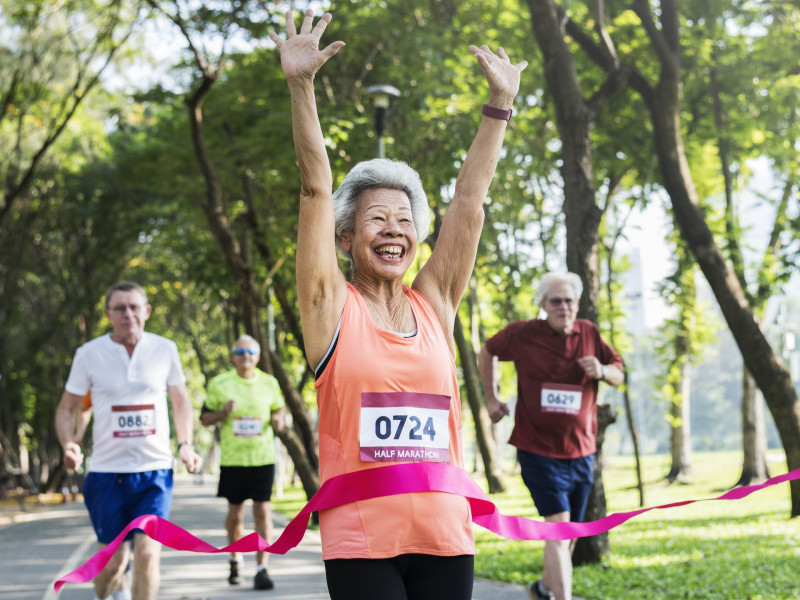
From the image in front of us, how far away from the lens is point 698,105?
15.7 m

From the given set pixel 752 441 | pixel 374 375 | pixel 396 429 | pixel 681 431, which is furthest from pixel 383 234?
pixel 681 431

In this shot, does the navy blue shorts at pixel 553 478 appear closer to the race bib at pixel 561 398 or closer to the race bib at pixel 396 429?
the race bib at pixel 561 398

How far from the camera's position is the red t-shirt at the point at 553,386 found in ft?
22.0

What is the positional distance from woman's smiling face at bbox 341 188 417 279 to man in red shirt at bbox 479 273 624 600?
3.55 m

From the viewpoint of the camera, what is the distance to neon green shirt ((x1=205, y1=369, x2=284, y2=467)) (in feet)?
32.1

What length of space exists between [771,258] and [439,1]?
22.9ft

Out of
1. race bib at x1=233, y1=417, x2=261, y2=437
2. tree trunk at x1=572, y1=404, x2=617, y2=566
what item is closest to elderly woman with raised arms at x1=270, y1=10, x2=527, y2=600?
tree trunk at x1=572, y1=404, x2=617, y2=566

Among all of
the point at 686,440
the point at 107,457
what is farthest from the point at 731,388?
the point at 107,457

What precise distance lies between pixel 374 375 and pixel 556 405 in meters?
4.00

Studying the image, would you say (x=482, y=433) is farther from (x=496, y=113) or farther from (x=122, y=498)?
(x=496, y=113)

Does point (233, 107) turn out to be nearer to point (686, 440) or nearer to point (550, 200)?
point (550, 200)

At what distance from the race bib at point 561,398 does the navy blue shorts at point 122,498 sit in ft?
8.04

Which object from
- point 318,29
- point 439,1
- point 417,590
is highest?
point 439,1

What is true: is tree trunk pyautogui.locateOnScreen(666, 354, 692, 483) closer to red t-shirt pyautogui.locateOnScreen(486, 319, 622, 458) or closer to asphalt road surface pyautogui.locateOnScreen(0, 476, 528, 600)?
asphalt road surface pyautogui.locateOnScreen(0, 476, 528, 600)
